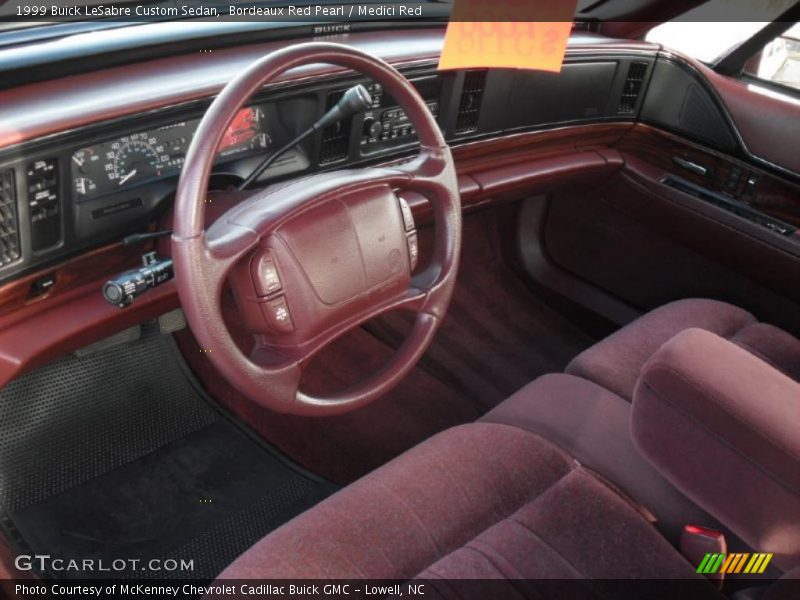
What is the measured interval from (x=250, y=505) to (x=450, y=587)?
0.77 metres

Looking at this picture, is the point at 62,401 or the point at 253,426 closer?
the point at 62,401

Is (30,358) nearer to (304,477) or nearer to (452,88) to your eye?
(304,477)

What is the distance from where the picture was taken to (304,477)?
1.94 meters

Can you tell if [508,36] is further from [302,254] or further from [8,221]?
[8,221]

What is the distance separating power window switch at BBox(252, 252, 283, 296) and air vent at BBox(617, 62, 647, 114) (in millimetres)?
1586

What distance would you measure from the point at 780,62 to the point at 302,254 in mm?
1867

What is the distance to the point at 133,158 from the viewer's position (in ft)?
4.66

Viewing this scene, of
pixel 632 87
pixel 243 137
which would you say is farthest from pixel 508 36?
pixel 632 87

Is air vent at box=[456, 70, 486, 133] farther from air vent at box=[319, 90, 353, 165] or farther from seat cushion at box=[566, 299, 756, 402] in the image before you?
seat cushion at box=[566, 299, 756, 402]

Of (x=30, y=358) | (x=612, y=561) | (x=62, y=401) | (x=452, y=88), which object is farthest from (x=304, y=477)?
(x=452, y=88)

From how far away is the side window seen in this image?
2.44 metres

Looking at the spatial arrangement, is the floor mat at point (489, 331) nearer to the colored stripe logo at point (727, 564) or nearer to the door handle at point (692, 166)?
the door handle at point (692, 166)

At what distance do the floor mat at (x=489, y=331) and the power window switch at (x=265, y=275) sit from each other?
1137 millimetres

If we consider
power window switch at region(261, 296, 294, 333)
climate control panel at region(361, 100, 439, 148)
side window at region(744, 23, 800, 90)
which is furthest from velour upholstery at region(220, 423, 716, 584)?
side window at region(744, 23, 800, 90)
